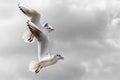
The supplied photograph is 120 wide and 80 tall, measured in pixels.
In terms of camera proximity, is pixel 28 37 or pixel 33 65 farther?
pixel 28 37

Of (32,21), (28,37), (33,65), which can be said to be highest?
(32,21)

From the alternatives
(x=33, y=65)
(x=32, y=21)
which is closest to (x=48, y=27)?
(x=32, y=21)

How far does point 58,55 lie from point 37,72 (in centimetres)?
54

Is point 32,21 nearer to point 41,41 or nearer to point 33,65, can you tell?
point 41,41

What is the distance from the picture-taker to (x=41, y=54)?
5387 millimetres

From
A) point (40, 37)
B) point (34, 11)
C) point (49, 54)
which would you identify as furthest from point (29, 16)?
point (49, 54)

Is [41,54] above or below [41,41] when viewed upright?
below

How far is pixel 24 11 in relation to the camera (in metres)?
5.53

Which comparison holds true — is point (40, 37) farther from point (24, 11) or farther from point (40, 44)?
point (24, 11)

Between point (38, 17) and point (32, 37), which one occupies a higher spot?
point (38, 17)

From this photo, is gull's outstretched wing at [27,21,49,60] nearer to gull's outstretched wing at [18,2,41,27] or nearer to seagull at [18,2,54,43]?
seagull at [18,2,54,43]

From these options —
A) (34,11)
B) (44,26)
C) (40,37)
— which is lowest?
(40,37)

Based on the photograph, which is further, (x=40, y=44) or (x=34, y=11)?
(x=34, y=11)

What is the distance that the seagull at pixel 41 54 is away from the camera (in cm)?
495
